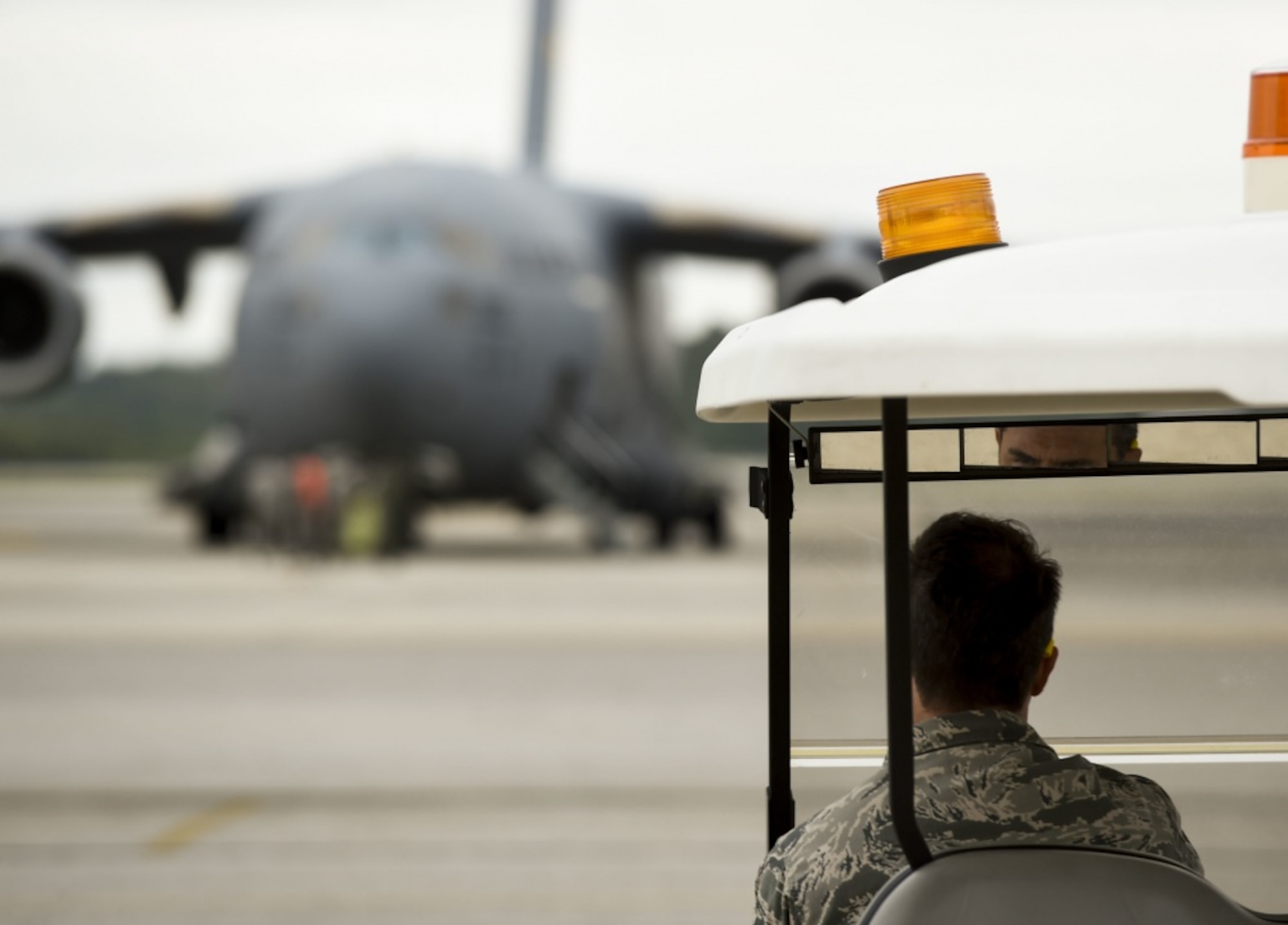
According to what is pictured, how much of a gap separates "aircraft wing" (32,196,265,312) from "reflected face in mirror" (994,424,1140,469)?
23.5 m

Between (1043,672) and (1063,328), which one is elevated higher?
(1063,328)

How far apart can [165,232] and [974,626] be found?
25.6 metres

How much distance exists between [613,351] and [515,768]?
55.5 ft

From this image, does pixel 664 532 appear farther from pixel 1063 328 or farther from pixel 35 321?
pixel 1063 328

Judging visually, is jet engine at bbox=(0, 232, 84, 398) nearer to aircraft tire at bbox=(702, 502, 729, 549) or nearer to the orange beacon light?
aircraft tire at bbox=(702, 502, 729, 549)

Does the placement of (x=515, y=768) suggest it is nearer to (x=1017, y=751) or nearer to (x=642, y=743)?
(x=642, y=743)

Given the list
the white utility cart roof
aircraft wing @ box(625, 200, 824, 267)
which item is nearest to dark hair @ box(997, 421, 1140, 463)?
the white utility cart roof

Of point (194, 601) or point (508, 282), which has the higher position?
point (508, 282)

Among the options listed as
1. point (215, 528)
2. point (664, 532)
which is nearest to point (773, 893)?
point (215, 528)

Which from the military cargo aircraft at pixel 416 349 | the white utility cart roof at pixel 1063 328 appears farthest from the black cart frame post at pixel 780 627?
the military cargo aircraft at pixel 416 349

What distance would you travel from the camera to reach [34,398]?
24.0 metres

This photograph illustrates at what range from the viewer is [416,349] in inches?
845

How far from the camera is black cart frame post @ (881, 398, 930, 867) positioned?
2244mm

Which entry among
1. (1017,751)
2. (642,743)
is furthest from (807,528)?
(642,743)
